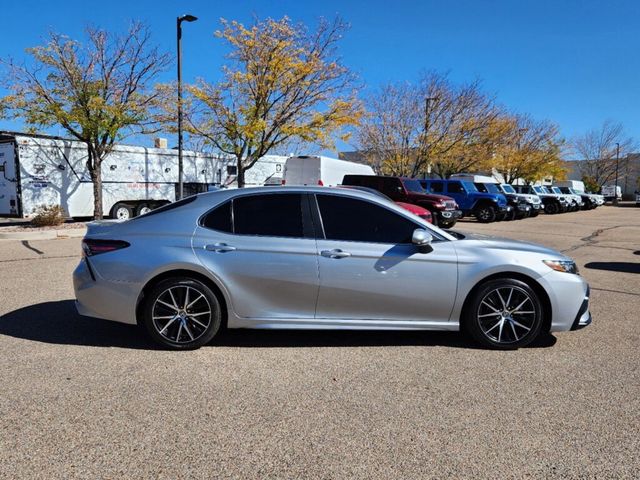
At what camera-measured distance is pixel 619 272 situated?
9203 mm

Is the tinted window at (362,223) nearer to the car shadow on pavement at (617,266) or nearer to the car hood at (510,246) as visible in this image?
the car hood at (510,246)

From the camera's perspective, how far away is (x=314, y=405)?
3455mm

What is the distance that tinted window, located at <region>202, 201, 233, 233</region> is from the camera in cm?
458

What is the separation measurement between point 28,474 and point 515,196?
86.4 ft

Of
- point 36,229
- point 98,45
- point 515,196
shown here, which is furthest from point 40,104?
point 515,196

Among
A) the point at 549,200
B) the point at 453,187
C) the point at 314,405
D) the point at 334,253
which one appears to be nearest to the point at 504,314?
the point at 334,253

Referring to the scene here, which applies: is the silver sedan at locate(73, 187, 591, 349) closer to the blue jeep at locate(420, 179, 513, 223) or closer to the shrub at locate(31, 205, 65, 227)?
the shrub at locate(31, 205, 65, 227)

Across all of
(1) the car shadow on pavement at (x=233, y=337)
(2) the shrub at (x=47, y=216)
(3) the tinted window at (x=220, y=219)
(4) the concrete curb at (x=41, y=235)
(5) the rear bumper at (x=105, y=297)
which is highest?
(3) the tinted window at (x=220, y=219)

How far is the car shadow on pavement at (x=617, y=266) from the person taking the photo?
946 centimetres

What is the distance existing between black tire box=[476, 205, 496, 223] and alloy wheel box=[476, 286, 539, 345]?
19.2 metres

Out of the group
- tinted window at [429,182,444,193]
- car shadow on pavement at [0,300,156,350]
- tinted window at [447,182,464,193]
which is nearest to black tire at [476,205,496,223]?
tinted window at [447,182,464,193]

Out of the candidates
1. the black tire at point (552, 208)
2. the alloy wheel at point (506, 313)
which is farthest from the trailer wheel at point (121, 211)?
the black tire at point (552, 208)

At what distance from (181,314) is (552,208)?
32166 mm

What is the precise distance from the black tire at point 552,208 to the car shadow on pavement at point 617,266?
23.4 metres
